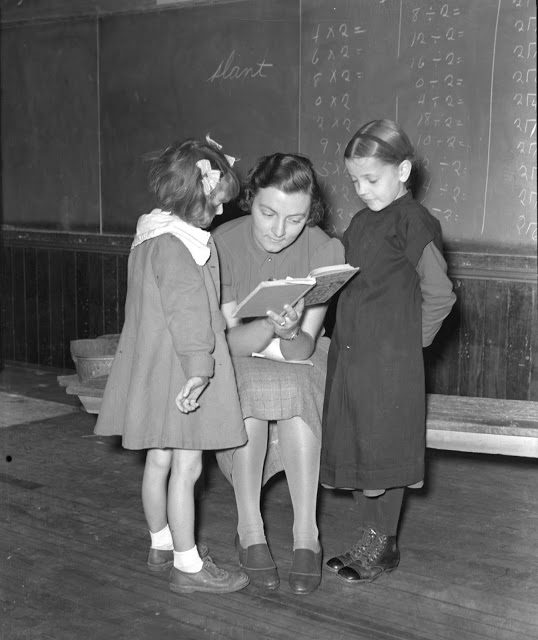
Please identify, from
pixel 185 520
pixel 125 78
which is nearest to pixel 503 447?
pixel 185 520

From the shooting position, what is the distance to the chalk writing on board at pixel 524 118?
431 cm

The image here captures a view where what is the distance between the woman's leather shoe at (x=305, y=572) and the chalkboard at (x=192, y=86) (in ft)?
8.82

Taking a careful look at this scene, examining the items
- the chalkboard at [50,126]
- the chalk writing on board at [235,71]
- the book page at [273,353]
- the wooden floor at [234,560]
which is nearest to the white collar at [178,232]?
the book page at [273,353]

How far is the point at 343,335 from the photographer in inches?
116

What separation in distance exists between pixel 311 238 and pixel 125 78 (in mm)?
3039

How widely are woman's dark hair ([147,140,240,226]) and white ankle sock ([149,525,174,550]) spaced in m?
0.99

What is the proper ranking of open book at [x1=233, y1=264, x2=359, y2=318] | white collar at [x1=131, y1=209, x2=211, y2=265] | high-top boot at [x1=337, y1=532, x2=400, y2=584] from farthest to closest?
high-top boot at [x1=337, y1=532, x2=400, y2=584]
white collar at [x1=131, y1=209, x2=211, y2=265]
open book at [x1=233, y1=264, x2=359, y2=318]

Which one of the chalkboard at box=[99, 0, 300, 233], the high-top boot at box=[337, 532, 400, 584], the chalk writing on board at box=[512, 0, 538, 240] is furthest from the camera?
the chalkboard at box=[99, 0, 300, 233]

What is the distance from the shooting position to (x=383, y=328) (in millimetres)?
2863

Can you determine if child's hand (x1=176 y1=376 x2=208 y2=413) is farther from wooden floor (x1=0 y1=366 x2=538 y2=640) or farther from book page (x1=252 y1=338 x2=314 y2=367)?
wooden floor (x1=0 y1=366 x2=538 y2=640)

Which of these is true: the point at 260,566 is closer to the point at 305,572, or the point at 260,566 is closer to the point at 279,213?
the point at 305,572

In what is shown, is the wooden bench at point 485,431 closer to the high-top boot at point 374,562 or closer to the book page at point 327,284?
the high-top boot at point 374,562

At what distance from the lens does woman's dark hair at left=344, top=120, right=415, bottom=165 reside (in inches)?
110

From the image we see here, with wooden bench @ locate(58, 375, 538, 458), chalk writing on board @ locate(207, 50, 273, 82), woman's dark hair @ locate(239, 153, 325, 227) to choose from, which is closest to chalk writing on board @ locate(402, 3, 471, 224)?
chalk writing on board @ locate(207, 50, 273, 82)
